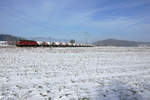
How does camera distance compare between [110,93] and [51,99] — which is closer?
[51,99]

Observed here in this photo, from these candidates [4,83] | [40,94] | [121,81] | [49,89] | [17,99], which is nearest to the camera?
[17,99]

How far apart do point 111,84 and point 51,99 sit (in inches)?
108

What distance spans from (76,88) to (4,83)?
Result: 3040 mm

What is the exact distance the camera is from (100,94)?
3.99 metres

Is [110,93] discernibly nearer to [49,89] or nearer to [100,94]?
[100,94]

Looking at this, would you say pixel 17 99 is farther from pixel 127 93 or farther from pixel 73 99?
pixel 127 93

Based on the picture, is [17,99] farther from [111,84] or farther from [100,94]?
[111,84]

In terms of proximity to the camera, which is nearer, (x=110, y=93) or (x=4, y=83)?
(x=110, y=93)

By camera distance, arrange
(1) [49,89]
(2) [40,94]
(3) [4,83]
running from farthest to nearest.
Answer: (3) [4,83] → (1) [49,89] → (2) [40,94]

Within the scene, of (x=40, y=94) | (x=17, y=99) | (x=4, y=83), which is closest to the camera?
(x=17, y=99)

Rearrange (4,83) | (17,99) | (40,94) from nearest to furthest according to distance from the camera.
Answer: (17,99) < (40,94) < (4,83)

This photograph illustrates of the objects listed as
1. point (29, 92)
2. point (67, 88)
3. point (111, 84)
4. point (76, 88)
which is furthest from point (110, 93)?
point (29, 92)

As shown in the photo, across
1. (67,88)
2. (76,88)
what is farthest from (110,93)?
(67,88)

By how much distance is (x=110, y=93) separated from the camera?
4078 millimetres
